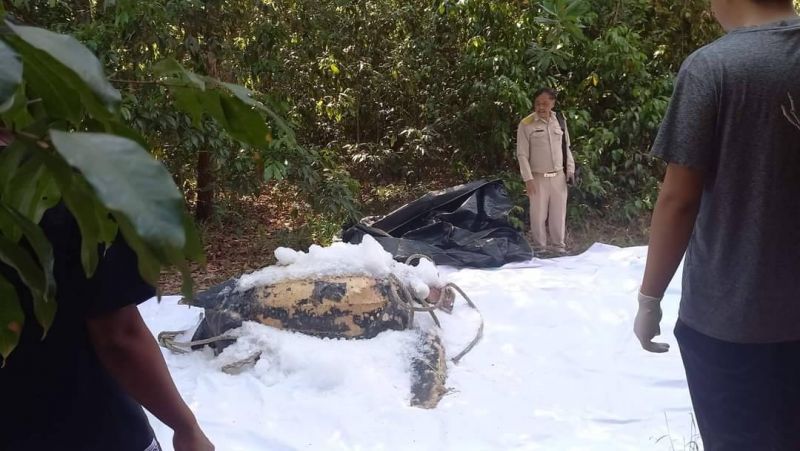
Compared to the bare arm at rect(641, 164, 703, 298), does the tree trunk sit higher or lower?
lower

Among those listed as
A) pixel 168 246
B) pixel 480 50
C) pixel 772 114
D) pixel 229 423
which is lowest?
pixel 229 423

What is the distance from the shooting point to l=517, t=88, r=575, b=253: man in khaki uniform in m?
5.79

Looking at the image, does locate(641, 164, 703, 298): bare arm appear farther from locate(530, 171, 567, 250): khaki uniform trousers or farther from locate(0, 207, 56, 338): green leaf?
locate(530, 171, 567, 250): khaki uniform trousers

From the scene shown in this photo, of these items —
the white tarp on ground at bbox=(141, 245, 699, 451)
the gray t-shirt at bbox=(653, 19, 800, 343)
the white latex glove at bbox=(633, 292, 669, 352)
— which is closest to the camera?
the gray t-shirt at bbox=(653, 19, 800, 343)

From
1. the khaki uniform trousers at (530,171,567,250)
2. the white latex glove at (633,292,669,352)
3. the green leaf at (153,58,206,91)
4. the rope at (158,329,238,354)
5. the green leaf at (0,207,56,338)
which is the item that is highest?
the green leaf at (153,58,206,91)

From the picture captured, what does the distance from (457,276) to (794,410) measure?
10.5ft

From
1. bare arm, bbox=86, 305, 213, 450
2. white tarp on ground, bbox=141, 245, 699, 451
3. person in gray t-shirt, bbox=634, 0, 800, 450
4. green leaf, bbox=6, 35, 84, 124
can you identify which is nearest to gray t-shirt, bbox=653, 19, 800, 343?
person in gray t-shirt, bbox=634, 0, 800, 450

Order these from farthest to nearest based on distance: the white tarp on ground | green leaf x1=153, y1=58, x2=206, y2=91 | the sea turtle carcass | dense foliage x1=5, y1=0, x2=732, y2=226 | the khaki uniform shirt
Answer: the khaki uniform shirt
dense foliage x1=5, y1=0, x2=732, y2=226
the sea turtle carcass
the white tarp on ground
green leaf x1=153, y1=58, x2=206, y2=91

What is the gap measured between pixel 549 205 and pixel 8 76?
5748 millimetres

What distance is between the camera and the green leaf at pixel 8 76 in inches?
16.4

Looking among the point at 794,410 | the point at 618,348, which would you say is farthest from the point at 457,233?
the point at 794,410

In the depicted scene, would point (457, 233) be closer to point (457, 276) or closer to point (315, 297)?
point (457, 276)

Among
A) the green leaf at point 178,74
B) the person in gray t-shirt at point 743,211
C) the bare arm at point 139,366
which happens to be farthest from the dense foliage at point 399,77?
the green leaf at point 178,74

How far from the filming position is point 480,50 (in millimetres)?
7062
